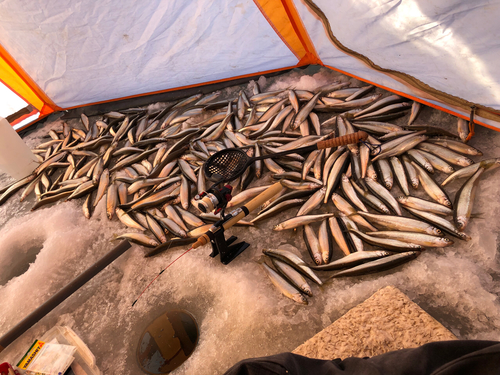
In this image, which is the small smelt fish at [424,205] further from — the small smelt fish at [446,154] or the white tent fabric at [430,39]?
the white tent fabric at [430,39]

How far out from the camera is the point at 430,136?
111 inches

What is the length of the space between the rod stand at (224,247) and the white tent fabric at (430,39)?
215 centimetres

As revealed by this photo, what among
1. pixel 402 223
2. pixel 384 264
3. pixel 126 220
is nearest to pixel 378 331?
pixel 384 264

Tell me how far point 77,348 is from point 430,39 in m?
3.61

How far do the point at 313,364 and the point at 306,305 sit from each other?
79 centimetres

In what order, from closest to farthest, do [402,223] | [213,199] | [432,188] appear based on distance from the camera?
[213,199]
[402,223]
[432,188]

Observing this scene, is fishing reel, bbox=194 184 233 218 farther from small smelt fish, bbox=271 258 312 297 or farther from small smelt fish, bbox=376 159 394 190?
small smelt fish, bbox=376 159 394 190

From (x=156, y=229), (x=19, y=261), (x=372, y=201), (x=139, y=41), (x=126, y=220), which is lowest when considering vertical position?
(x=372, y=201)

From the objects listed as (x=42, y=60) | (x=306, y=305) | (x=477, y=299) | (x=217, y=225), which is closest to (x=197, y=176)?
(x=217, y=225)

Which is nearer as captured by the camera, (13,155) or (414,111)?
(414,111)

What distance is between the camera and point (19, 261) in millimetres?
3268

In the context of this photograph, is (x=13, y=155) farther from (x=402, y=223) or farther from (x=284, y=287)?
(x=402, y=223)

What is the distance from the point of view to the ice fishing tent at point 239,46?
2.22 meters

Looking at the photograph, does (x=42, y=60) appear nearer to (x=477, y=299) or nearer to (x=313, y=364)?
(x=313, y=364)
